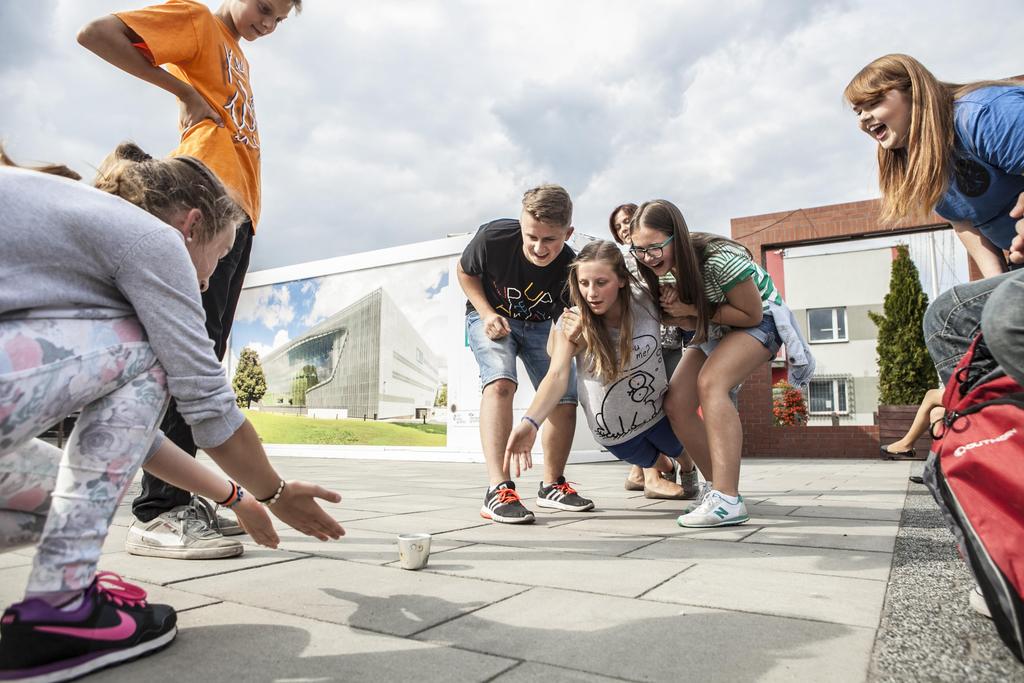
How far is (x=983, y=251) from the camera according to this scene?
7.23 ft

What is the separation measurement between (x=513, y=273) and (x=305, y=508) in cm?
207

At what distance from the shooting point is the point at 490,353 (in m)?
3.32

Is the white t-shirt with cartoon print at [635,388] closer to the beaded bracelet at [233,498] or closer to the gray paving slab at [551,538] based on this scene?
the gray paving slab at [551,538]

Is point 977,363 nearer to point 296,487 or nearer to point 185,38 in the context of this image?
point 296,487

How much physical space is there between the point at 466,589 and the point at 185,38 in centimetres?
195

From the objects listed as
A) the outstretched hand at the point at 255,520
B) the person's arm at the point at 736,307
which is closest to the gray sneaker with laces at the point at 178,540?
the outstretched hand at the point at 255,520

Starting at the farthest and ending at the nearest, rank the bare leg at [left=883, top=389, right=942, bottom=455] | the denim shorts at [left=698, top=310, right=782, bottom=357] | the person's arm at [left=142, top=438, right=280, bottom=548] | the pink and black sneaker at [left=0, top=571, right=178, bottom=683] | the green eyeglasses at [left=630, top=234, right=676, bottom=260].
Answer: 1. the bare leg at [left=883, top=389, right=942, bottom=455]
2. the denim shorts at [left=698, top=310, right=782, bottom=357]
3. the green eyeglasses at [left=630, top=234, right=676, bottom=260]
4. the person's arm at [left=142, top=438, right=280, bottom=548]
5. the pink and black sneaker at [left=0, top=571, right=178, bottom=683]

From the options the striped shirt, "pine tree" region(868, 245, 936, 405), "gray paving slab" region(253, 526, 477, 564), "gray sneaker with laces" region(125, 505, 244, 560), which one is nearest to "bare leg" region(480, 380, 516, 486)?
"gray paving slab" region(253, 526, 477, 564)

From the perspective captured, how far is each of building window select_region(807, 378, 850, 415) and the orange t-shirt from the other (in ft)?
88.8

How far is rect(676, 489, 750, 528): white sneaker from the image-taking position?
277 cm

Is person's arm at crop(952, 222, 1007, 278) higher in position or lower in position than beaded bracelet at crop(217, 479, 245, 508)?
higher

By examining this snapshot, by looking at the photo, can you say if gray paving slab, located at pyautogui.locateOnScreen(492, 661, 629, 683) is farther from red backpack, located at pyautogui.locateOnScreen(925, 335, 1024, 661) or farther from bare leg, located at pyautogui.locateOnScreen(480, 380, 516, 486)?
bare leg, located at pyautogui.locateOnScreen(480, 380, 516, 486)

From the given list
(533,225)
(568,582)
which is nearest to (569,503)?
(533,225)

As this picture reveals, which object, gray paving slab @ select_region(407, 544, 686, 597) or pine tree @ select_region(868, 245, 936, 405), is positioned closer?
gray paving slab @ select_region(407, 544, 686, 597)
